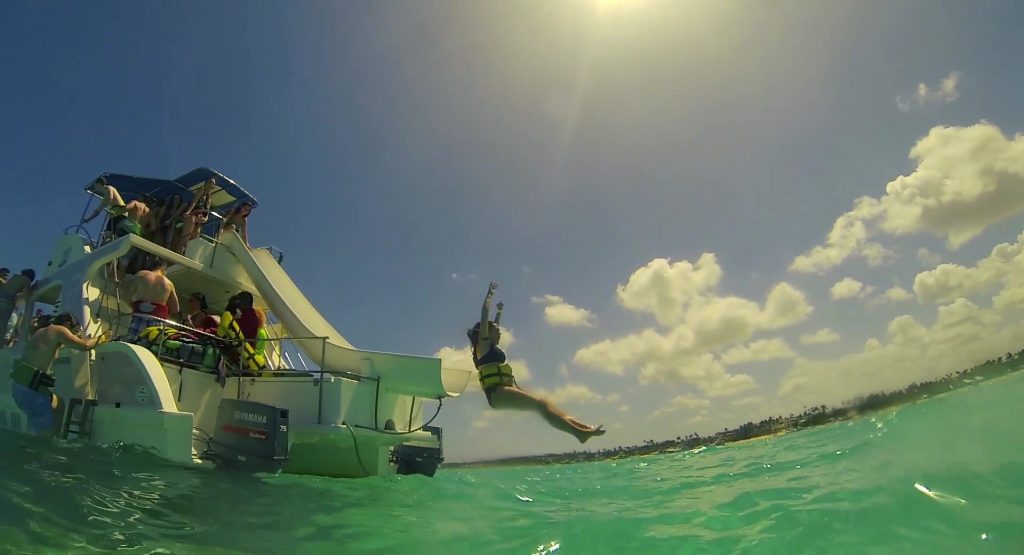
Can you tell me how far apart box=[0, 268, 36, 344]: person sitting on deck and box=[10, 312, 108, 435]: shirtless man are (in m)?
4.44

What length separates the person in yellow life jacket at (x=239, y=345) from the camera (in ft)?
24.3

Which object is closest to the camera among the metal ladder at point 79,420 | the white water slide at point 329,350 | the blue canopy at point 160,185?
the metal ladder at point 79,420

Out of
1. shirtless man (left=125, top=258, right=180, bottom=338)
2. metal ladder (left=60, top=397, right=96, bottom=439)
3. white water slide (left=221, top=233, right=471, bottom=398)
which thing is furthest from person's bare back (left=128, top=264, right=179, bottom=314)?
white water slide (left=221, top=233, right=471, bottom=398)

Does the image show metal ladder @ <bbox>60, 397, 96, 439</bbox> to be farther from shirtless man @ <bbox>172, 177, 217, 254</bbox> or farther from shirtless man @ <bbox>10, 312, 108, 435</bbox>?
shirtless man @ <bbox>172, 177, 217, 254</bbox>

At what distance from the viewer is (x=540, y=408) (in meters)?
6.92

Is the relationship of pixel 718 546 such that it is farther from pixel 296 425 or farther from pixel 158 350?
pixel 158 350

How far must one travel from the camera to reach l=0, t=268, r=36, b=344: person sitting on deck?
968 cm

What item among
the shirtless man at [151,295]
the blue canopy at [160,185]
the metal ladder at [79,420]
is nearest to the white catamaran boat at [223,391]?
the metal ladder at [79,420]

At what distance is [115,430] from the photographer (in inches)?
236

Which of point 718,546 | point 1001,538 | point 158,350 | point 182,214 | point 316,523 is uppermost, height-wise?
point 182,214

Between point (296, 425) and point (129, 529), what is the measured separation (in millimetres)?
3049

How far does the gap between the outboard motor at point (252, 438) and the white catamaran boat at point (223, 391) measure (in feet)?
0.04

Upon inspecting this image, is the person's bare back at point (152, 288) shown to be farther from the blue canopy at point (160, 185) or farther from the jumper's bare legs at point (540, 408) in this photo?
the jumper's bare legs at point (540, 408)

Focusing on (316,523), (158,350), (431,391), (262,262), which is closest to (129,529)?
(316,523)
